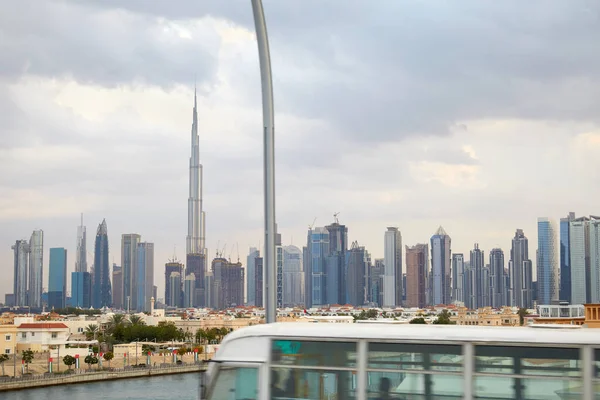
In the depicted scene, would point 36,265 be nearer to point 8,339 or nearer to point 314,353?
point 8,339

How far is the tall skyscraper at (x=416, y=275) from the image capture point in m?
171

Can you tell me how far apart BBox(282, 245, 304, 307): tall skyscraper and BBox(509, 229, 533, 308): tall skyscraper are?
163 ft

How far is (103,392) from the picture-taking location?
135ft

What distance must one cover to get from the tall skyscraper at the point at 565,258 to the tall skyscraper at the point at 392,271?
37318 mm

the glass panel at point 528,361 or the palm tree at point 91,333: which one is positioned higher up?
the glass panel at point 528,361

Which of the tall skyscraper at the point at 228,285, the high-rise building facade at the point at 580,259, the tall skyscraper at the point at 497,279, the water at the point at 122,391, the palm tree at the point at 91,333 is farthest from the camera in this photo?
the tall skyscraper at the point at 228,285

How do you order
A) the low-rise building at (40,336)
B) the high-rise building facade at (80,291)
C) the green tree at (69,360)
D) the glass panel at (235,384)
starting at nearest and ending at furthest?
the glass panel at (235,384) → the green tree at (69,360) → the low-rise building at (40,336) → the high-rise building facade at (80,291)

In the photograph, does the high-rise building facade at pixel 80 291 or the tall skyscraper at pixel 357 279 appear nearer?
the tall skyscraper at pixel 357 279

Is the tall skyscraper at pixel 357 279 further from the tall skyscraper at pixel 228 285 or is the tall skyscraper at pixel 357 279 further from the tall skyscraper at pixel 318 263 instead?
the tall skyscraper at pixel 228 285

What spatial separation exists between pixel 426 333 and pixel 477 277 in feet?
540

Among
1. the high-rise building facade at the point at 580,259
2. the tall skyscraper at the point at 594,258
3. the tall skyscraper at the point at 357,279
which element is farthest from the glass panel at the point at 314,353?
the tall skyscraper at the point at 357,279

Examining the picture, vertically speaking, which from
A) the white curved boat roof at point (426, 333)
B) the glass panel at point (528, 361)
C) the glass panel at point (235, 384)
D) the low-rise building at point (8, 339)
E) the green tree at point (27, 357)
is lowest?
the green tree at point (27, 357)

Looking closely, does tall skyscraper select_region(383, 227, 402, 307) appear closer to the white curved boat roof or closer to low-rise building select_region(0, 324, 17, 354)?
low-rise building select_region(0, 324, 17, 354)

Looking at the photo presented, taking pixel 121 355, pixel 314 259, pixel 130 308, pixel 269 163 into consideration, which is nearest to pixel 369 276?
pixel 314 259
